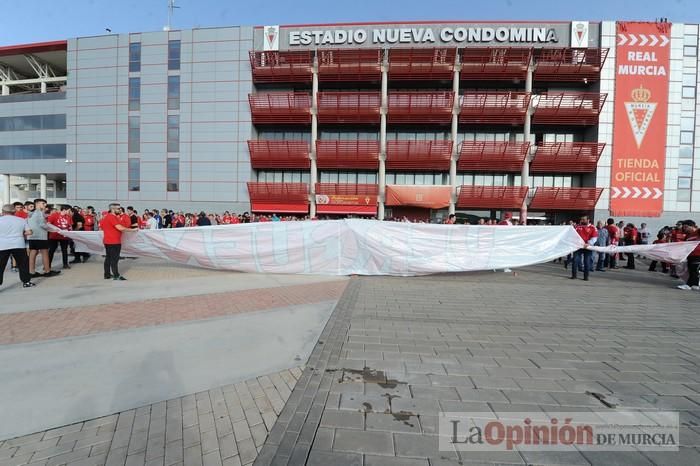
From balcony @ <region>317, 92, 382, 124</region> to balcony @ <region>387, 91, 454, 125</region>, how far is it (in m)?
1.27

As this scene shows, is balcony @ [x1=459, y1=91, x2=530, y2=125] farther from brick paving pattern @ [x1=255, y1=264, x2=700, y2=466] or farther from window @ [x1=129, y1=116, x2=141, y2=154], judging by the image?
window @ [x1=129, y1=116, x2=141, y2=154]

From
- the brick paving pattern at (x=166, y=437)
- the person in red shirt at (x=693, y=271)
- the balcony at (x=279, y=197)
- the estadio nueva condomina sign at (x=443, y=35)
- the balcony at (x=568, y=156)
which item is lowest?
the brick paving pattern at (x=166, y=437)

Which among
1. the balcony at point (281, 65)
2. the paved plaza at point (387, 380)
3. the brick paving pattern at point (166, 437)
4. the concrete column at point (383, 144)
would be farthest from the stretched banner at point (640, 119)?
the brick paving pattern at point (166, 437)

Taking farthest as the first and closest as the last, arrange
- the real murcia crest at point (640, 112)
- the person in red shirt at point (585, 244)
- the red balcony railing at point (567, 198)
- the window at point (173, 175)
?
1. the window at point (173, 175)
2. the red balcony railing at point (567, 198)
3. the real murcia crest at point (640, 112)
4. the person in red shirt at point (585, 244)

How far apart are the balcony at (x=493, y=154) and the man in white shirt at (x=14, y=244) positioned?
23.9 metres

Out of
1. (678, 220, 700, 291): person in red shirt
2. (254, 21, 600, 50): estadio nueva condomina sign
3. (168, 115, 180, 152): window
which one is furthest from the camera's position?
(168, 115, 180, 152): window

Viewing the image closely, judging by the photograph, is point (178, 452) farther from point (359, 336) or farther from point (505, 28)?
point (505, 28)

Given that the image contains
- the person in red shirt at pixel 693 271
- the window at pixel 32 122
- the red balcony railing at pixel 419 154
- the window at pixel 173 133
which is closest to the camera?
the person in red shirt at pixel 693 271

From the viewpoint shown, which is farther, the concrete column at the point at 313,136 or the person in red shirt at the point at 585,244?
the concrete column at the point at 313,136

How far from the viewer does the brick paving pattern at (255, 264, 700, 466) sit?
212 cm

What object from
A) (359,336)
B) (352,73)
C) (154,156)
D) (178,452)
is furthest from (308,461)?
(154,156)

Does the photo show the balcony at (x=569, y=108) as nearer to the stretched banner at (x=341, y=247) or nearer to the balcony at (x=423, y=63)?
the balcony at (x=423, y=63)

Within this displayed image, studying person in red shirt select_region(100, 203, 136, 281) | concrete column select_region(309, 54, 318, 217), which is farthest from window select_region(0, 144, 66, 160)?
person in red shirt select_region(100, 203, 136, 281)

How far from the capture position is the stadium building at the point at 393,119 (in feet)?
73.9
